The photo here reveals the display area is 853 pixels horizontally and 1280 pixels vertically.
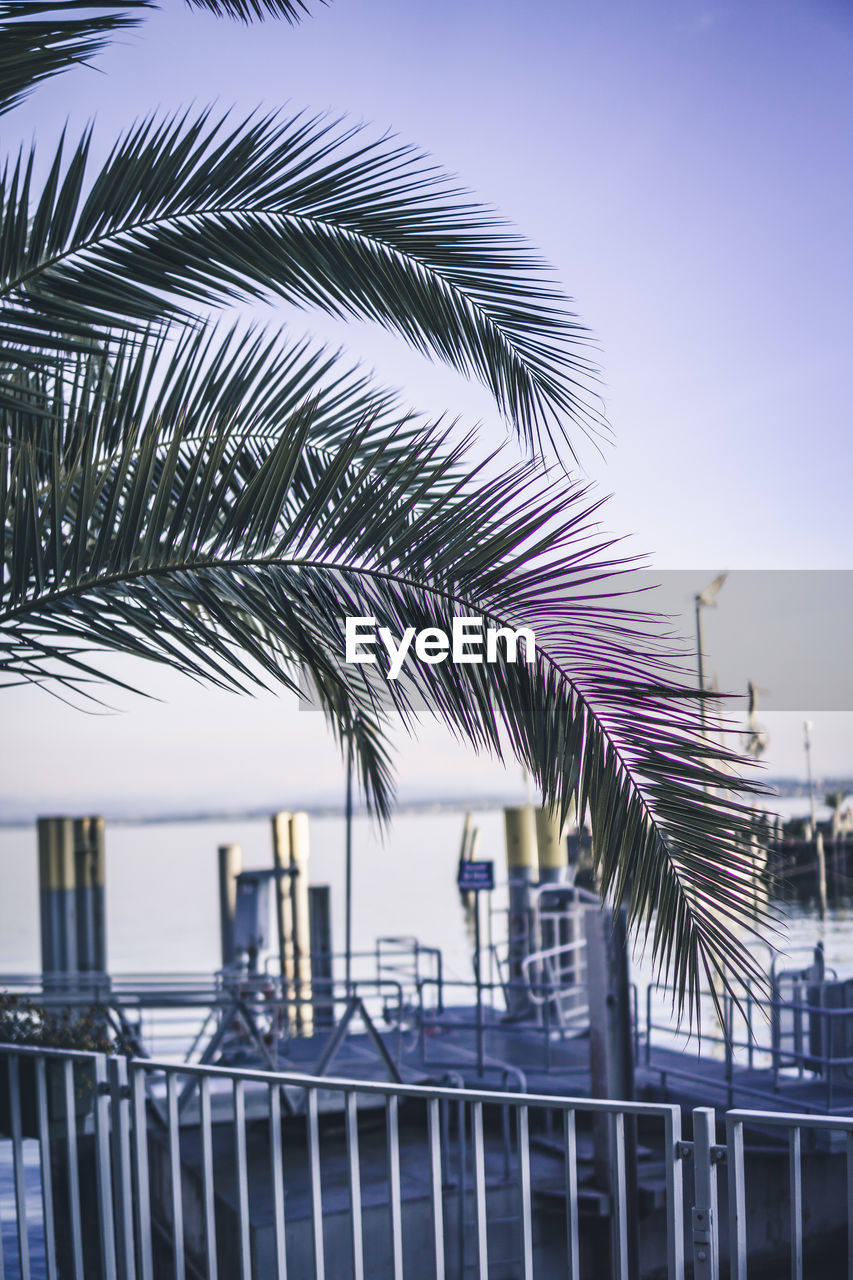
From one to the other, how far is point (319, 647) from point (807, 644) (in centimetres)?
1161

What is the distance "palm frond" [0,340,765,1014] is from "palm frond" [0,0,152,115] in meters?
0.88

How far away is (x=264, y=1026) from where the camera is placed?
11.1 metres

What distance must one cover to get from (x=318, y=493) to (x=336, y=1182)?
18.7 ft

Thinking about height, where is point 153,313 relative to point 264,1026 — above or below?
above

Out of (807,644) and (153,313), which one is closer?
(153,313)

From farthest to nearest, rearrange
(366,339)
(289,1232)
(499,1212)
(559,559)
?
1. (499,1212)
2. (289,1232)
3. (366,339)
4. (559,559)

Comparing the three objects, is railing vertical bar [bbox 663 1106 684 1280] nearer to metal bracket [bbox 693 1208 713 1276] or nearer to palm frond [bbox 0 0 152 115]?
metal bracket [bbox 693 1208 713 1276]

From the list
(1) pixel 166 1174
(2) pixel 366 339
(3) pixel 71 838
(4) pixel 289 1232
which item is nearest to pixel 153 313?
(2) pixel 366 339

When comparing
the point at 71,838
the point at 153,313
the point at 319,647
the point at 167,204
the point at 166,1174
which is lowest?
the point at 166,1174

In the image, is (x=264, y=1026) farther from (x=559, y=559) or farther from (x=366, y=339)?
(x=559, y=559)

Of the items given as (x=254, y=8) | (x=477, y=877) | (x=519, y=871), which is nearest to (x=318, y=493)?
(x=254, y=8)

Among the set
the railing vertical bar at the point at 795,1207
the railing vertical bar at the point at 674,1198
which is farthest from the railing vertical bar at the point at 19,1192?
the railing vertical bar at the point at 795,1207

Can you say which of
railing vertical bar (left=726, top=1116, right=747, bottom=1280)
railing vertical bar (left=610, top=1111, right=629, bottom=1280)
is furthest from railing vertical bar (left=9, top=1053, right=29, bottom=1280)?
railing vertical bar (left=726, top=1116, right=747, bottom=1280)

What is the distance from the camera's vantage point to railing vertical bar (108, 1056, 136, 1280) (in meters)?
3.40
